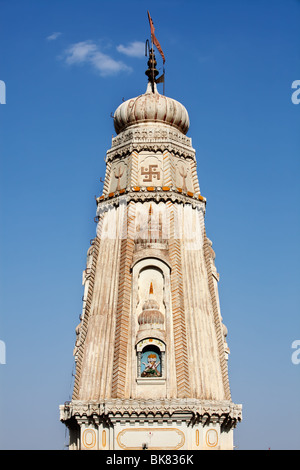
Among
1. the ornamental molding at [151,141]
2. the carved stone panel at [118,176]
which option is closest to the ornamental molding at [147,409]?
the carved stone panel at [118,176]

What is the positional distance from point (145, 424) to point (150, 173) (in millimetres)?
19428

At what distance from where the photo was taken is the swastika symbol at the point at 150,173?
185ft

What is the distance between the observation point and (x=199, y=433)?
4841 cm

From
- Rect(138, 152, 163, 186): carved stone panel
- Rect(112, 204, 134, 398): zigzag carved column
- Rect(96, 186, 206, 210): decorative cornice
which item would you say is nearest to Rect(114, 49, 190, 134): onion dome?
Rect(138, 152, 163, 186): carved stone panel

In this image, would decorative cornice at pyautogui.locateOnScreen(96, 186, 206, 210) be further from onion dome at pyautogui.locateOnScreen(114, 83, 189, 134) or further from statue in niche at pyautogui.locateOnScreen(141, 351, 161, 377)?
statue in niche at pyautogui.locateOnScreen(141, 351, 161, 377)

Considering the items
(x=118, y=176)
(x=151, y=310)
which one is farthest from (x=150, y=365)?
(x=118, y=176)

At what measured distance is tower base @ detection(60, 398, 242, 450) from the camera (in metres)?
47.5

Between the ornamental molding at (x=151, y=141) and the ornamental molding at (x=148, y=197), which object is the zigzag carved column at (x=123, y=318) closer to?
the ornamental molding at (x=148, y=197)

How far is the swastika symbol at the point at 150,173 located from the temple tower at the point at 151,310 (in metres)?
0.08

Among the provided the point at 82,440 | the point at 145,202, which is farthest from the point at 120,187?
the point at 82,440
